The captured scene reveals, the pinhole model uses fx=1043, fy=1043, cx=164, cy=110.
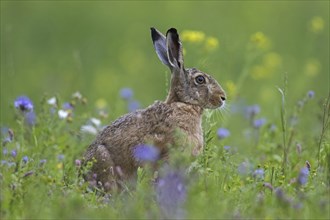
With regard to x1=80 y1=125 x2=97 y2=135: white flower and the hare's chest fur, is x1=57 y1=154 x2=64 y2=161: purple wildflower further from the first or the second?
the hare's chest fur

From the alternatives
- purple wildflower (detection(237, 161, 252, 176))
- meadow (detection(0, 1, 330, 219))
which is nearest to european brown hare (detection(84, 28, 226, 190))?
meadow (detection(0, 1, 330, 219))

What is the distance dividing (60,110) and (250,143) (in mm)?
1914

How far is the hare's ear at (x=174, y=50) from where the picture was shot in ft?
26.3

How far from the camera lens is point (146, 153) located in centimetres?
686

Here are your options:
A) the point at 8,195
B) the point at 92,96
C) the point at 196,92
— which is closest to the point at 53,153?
the point at 196,92

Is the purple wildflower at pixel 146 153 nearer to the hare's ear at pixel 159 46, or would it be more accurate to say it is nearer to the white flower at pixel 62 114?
the hare's ear at pixel 159 46

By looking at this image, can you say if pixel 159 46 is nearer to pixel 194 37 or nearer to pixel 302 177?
pixel 194 37

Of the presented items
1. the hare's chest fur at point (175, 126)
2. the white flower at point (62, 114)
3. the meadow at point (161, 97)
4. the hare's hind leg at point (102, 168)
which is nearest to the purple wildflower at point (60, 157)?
the meadow at point (161, 97)

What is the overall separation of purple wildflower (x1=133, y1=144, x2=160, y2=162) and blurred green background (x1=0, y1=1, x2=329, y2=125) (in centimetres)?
590

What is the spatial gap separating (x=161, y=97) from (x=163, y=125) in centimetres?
687

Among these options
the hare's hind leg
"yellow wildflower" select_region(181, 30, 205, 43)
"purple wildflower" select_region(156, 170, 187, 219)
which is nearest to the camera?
"purple wildflower" select_region(156, 170, 187, 219)

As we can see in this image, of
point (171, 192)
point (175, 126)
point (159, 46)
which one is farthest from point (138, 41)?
point (171, 192)

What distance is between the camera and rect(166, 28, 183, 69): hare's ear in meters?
8.02

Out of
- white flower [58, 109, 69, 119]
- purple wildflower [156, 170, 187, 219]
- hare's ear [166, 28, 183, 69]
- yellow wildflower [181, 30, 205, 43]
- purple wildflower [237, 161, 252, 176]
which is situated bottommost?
purple wildflower [156, 170, 187, 219]
